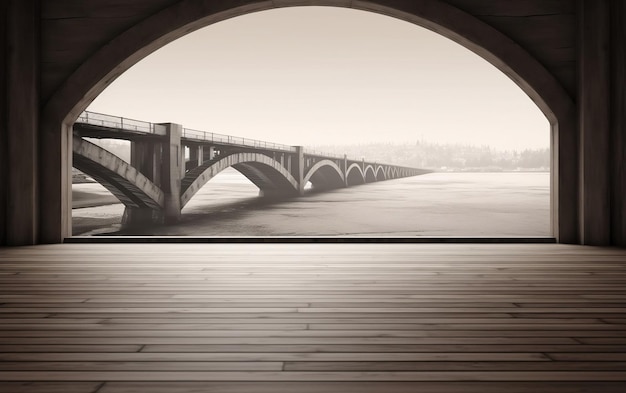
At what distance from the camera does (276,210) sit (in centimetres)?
3591

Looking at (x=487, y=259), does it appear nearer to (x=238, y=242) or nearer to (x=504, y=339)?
(x=504, y=339)

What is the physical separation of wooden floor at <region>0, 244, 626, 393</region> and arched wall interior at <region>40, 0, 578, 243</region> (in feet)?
3.60

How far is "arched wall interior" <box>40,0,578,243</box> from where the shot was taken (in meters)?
4.31

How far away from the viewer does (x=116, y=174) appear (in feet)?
61.1

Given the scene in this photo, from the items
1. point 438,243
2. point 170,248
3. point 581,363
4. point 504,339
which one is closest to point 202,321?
point 504,339

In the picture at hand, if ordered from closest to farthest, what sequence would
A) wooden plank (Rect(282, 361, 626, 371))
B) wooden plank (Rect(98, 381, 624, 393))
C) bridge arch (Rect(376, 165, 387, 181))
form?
wooden plank (Rect(98, 381, 624, 393)) → wooden plank (Rect(282, 361, 626, 371)) → bridge arch (Rect(376, 165, 387, 181))

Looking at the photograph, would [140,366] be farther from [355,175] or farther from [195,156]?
[355,175]

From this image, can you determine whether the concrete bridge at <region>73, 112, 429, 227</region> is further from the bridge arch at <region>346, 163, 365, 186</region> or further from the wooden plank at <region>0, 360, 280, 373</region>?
the wooden plank at <region>0, 360, 280, 373</region>

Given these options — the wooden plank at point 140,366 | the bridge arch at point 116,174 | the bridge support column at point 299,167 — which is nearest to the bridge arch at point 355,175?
the bridge support column at point 299,167

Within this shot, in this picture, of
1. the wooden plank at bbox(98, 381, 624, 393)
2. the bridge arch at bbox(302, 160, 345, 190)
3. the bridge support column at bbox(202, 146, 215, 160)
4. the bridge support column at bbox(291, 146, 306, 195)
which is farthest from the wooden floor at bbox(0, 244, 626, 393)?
the bridge arch at bbox(302, 160, 345, 190)

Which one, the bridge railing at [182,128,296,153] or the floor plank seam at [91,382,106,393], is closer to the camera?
the floor plank seam at [91,382,106,393]

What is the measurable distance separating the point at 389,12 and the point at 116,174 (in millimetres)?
16606

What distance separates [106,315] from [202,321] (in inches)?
18.0

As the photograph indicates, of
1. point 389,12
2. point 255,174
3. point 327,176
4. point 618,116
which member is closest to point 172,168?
point 255,174
